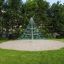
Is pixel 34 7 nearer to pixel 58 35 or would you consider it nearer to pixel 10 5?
pixel 10 5

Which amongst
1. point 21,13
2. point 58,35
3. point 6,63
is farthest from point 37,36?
point 6,63

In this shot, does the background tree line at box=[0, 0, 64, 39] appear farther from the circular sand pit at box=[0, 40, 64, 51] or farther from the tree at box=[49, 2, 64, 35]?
the circular sand pit at box=[0, 40, 64, 51]

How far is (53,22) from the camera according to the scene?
21.5 metres

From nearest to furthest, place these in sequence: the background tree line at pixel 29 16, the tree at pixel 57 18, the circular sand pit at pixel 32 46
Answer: the circular sand pit at pixel 32 46, the background tree line at pixel 29 16, the tree at pixel 57 18

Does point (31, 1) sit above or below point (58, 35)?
above

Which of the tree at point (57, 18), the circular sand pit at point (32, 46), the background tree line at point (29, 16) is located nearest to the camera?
the circular sand pit at point (32, 46)

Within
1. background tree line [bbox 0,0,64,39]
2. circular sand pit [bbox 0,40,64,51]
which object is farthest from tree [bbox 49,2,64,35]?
circular sand pit [bbox 0,40,64,51]

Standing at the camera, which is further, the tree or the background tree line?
the tree

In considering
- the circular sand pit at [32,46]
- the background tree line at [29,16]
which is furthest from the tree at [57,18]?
the circular sand pit at [32,46]

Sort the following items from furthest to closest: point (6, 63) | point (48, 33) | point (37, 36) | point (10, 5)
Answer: point (48, 33) < point (10, 5) < point (37, 36) < point (6, 63)

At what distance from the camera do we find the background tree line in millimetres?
20234

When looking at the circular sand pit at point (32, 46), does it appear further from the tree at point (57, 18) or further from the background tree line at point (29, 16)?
the tree at point (57, 18)

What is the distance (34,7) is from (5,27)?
3.29 meters

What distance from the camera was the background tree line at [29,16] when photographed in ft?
66.4
